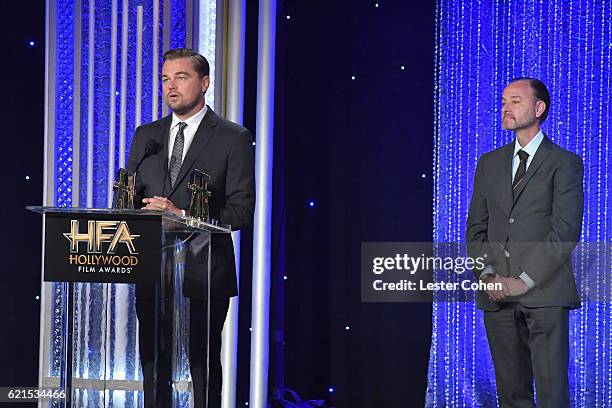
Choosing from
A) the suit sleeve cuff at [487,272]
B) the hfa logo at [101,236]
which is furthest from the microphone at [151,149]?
the suit sleeve cuff at [487,272]

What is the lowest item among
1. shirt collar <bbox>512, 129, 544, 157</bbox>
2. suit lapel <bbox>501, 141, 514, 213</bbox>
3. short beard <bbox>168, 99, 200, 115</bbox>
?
suit lapel <bbox>501, 141, 514, 213</bbox>

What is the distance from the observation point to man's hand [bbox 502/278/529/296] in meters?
3.83

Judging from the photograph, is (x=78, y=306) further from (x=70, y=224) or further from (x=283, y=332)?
(x=283, y=332)

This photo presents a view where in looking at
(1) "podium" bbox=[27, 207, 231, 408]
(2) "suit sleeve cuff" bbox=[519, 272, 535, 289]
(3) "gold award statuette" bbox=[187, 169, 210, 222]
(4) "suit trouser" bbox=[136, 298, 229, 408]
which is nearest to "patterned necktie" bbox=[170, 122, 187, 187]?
(3) "gold award statuette" bbox=[187, 169, 210, 222]

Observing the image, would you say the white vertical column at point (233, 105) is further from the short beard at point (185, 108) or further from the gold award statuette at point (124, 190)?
the gold award statuette at point (124, 190)

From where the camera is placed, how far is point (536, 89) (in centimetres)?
401

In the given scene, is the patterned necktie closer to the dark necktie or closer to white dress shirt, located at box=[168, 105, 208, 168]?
white dress shirt, located at box=[168, 105, 208, 168]

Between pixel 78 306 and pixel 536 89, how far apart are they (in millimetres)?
2393

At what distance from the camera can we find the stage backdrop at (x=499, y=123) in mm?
4602

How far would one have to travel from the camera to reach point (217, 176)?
345 cm

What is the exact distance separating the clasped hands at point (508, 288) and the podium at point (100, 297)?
178cm

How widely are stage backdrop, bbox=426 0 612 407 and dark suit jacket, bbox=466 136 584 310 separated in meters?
0.82

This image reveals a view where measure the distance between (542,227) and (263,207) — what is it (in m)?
1.55

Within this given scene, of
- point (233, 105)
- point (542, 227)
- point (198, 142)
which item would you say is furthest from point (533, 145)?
point (233, 105)
